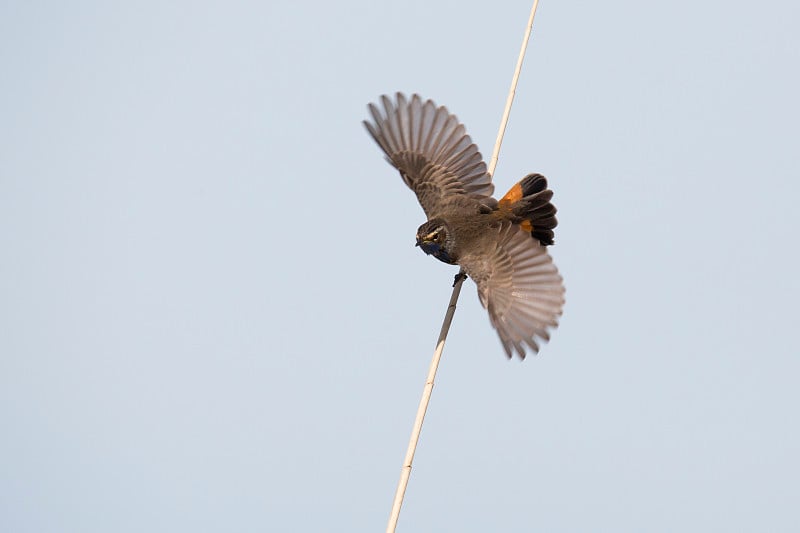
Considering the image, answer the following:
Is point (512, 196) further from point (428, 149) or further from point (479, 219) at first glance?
point (428, 149)

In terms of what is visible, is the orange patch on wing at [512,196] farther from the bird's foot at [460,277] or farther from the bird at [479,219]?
the bird's foot at [460,277]

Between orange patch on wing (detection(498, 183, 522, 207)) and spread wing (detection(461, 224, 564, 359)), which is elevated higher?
orange patch on wing (detection(498, 183, 522, 207))

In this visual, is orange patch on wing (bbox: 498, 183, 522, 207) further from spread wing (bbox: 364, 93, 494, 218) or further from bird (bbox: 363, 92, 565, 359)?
spread wing (bbox: 364, 93, 494, 218)

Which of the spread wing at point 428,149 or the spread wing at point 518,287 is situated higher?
the spread wing at point 428,149

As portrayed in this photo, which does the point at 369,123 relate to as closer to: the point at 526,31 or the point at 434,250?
the point at 434,250

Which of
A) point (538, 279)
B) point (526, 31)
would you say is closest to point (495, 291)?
point (538, 279)

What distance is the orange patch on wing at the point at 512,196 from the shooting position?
7363 millimetres

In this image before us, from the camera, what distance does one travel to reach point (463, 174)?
8.08 metres

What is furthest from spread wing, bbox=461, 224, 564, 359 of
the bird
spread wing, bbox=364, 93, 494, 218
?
spread wing, bbox=364, 93, 494, 218

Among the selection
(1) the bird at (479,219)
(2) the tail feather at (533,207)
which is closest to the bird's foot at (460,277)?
(1) the bird at (479,219)

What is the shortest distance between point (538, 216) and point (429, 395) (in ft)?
8.06

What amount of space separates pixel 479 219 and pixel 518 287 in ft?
2.58

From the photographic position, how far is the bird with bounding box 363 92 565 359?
668 cm

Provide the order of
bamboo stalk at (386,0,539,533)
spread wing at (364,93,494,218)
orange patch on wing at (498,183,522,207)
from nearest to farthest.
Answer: bamboo stalk at (386,0,539,533)
orange patch on wing at (498,183,522,207)
spread wing at (364,93,494,218)
